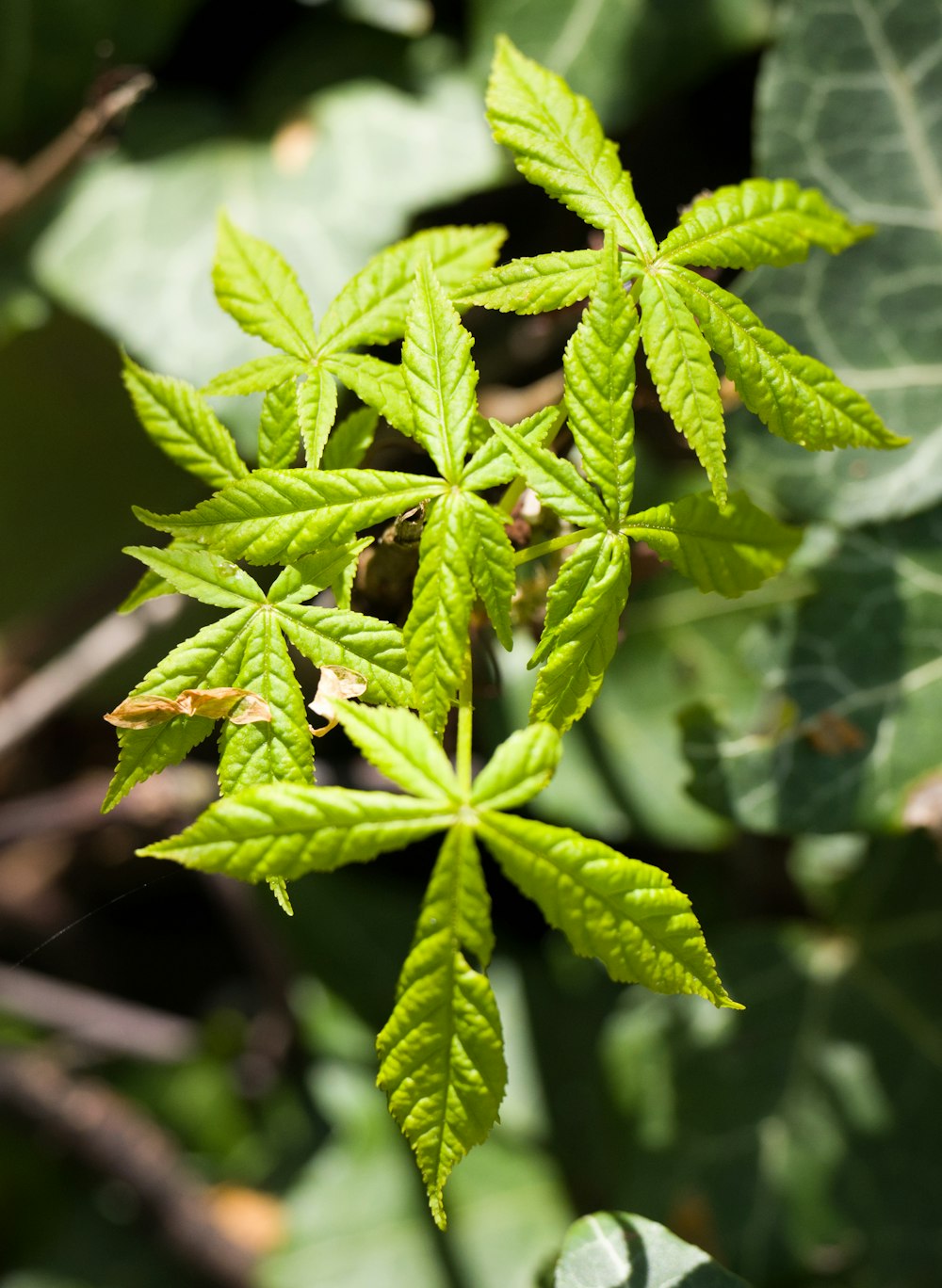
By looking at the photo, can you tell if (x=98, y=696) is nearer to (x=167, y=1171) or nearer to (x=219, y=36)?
(x=167, y=1171)

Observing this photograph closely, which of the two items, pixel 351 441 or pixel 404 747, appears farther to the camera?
pixel 351 441

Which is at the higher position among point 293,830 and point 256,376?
point 256,376

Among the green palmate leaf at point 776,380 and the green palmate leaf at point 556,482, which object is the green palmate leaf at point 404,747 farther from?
the green palmate leaf at point 776,380

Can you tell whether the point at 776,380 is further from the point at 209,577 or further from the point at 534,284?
the point at 209,577

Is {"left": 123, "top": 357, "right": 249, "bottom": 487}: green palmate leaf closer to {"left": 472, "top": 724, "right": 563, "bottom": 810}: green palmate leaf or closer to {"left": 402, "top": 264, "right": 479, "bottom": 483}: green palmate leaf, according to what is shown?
{"left": 402, "top": 264, "right": 479, "bottom": 483}: green palmate leaf

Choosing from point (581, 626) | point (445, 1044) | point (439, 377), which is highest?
point (439, 377)

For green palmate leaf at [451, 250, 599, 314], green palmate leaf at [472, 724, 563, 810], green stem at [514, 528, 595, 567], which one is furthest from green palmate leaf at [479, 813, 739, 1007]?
green palmate leaf at [451, 250, 599, 314]

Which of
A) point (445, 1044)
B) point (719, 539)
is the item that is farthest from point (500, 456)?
point (445, 1044)

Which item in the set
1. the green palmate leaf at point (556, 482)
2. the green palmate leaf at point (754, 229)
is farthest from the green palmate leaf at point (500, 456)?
the green palmate leaf at point (754, 229)
